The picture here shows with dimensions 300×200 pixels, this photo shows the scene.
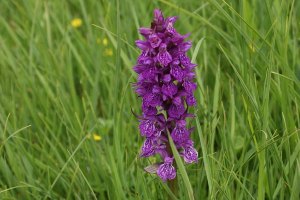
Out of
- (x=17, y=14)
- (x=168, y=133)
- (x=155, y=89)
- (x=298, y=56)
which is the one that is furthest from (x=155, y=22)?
(x=17, y=14)

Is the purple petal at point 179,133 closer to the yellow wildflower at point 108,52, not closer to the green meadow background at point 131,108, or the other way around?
the green meadow background at point 131,108

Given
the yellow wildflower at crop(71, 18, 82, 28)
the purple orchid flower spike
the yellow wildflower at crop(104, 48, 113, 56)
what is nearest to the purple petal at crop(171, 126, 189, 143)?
the purple orchid flower spike

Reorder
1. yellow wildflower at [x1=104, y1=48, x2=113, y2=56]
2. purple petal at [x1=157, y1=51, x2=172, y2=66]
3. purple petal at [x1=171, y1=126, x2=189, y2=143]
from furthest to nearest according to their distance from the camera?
yellow wildflower at [x1=104, y1=48, x2=113, y2=56]
purple petal at [x1=171, y1=126, x2=189, y2=143]
purple petal at [x1=157, y1=51, x2=172, y2=66]

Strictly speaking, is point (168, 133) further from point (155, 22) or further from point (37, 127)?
point (37, 127)

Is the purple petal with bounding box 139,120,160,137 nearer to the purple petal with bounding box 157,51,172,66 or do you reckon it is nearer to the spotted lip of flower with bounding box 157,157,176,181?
the spotted lip of flower with bounding box 157,157,176,181

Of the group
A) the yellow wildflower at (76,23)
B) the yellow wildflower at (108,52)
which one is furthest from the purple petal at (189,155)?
the yellow wildflower at (76,23)
